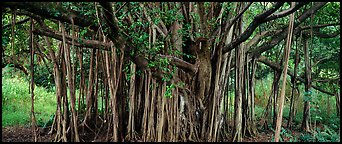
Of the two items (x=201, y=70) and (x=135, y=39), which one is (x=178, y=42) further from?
(x=135, y=39)

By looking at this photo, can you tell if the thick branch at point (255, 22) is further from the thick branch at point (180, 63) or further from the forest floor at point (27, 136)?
the forest floor at point (27, 136)

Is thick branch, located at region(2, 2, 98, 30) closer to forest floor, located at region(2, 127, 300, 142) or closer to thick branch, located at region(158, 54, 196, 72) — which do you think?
thick branch, located at region(158, 54, 196, 72)

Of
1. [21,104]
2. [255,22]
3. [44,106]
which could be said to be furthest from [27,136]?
[255,22]

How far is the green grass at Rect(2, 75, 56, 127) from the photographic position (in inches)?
288

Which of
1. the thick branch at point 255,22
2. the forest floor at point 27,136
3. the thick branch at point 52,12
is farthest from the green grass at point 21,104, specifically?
the thick branch at point 255,22

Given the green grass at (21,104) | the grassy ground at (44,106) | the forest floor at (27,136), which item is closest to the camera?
the forest floor at (27,136)

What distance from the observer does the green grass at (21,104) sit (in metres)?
7.33

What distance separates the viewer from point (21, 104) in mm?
8766

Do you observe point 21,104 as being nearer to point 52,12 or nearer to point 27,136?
point 27,136

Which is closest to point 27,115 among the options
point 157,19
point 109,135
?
point 109,135

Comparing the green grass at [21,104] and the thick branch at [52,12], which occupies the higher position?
the thick branch at [52,12]

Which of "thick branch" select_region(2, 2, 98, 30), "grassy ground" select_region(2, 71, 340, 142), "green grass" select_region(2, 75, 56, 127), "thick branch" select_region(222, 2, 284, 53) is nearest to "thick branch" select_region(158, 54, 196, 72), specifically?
"thick branch" select_region(222, 2, 284, 53)

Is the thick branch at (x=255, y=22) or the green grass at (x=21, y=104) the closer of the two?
the thick branch at (x=255, y=22)

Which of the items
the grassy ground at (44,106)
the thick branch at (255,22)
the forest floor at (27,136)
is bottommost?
the forest floor at (27,136)
